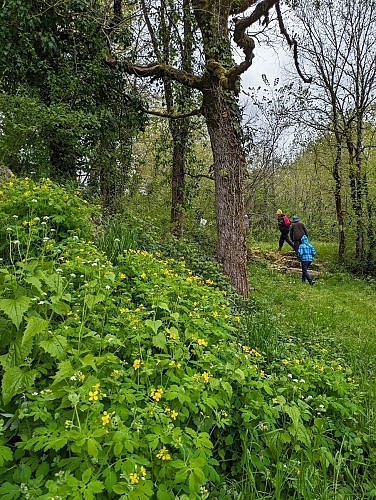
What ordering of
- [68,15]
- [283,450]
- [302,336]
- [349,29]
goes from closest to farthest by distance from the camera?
1. [283,450]
2. [302,336]
3. [68,15]
4. [349,29]

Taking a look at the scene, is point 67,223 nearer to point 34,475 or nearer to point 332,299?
point 34,475

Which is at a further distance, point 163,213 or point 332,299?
point 163,213

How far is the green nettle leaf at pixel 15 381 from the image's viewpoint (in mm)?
1689

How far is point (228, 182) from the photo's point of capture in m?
6.47

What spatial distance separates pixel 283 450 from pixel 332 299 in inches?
264

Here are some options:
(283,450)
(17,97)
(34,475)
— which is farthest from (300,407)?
(17,97)

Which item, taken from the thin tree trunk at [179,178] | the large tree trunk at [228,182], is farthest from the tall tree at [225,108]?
the thin tree trunk at [179,178]

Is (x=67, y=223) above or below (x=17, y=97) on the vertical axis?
below

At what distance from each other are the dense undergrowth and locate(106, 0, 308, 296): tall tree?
3.25 metres

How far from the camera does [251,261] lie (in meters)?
12.5

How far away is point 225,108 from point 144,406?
5691 mm

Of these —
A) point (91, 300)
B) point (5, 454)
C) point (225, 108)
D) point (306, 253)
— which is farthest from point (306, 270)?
point (5, 454)

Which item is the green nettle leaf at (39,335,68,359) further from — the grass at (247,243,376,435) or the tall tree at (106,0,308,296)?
the tall tree at (106,0,308,296)

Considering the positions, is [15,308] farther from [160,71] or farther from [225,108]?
[160,71]
